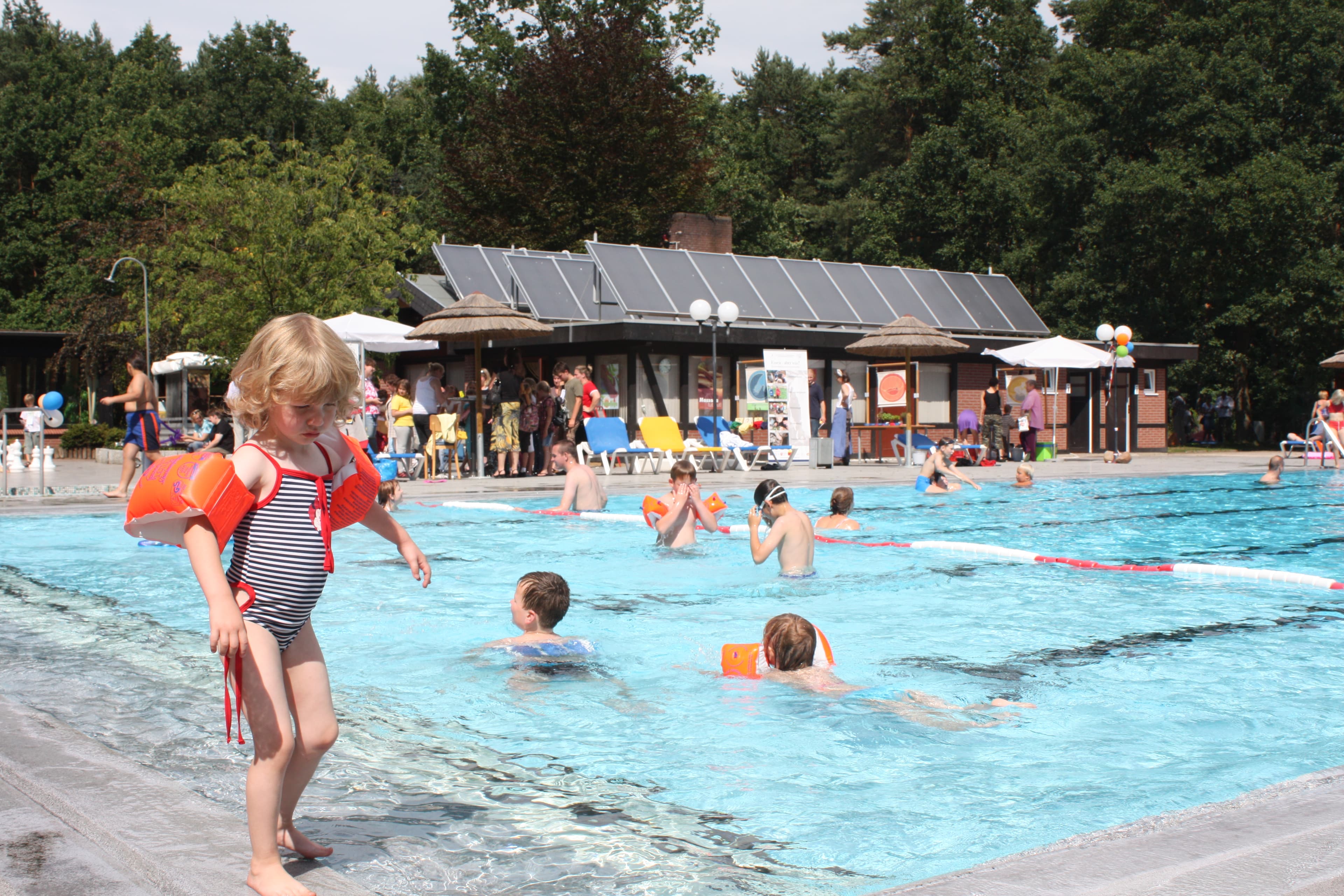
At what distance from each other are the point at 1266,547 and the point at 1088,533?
172 centimetres

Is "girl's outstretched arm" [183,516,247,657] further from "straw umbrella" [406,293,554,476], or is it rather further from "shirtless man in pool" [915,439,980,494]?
"straw umbrella" [406,293,554,476]

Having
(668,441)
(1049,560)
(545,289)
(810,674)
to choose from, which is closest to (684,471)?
(1049,560)

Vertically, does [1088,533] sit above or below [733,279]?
below

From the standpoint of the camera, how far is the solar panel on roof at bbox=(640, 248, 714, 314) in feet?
93.7

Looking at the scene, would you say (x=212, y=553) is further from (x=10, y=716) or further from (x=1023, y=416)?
(x=1023, y=416)

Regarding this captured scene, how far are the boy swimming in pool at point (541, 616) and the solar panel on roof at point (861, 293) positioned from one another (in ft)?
81.9

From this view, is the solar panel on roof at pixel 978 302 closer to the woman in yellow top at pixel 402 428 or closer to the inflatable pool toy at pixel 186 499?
the woman in yellow top at pixel 402 428

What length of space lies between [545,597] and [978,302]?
29623 millimetres

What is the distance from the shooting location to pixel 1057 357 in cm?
2705

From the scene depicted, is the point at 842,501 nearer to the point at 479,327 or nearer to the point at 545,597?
the point at 545,597

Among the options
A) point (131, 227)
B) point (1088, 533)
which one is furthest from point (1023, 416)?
point (131, 227)

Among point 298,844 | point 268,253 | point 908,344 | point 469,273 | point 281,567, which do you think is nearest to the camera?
point 281,567

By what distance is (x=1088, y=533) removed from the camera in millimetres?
12711

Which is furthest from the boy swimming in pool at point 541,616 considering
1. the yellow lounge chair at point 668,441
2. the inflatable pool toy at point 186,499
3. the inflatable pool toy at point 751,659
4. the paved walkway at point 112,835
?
the yellow lounge chair at point 668,441
